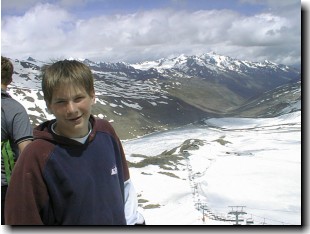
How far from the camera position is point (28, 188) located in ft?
5.01

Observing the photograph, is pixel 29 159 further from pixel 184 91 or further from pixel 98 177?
pixel 184 91

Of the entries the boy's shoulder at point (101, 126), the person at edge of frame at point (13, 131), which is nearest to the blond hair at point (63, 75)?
the boy's shoulder at point (101, 126)

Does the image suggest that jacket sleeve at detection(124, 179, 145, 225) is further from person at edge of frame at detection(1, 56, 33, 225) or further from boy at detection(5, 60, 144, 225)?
person at edge of frame at detection(1, 56, 33, 225)

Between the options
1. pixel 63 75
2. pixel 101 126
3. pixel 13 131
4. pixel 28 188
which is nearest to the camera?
pixel 28 188

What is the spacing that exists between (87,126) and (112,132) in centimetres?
14

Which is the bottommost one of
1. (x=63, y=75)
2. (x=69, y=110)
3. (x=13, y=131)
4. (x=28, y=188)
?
(x=28, y=188)

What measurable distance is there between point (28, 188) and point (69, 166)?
208mm

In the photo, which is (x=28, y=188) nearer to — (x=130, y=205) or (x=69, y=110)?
(x=69, y=110)

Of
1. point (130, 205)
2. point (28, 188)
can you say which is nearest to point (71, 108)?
point (28, 188)

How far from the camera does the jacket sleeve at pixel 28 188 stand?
5.01 feet

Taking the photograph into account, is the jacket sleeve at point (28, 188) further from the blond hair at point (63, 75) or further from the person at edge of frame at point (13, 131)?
the person at edge of frame at point (13, 131)

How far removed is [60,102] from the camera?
1.71 m

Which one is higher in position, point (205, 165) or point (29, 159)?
point (29, 159)

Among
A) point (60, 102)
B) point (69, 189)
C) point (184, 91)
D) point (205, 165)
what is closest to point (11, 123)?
point (60, 102)
